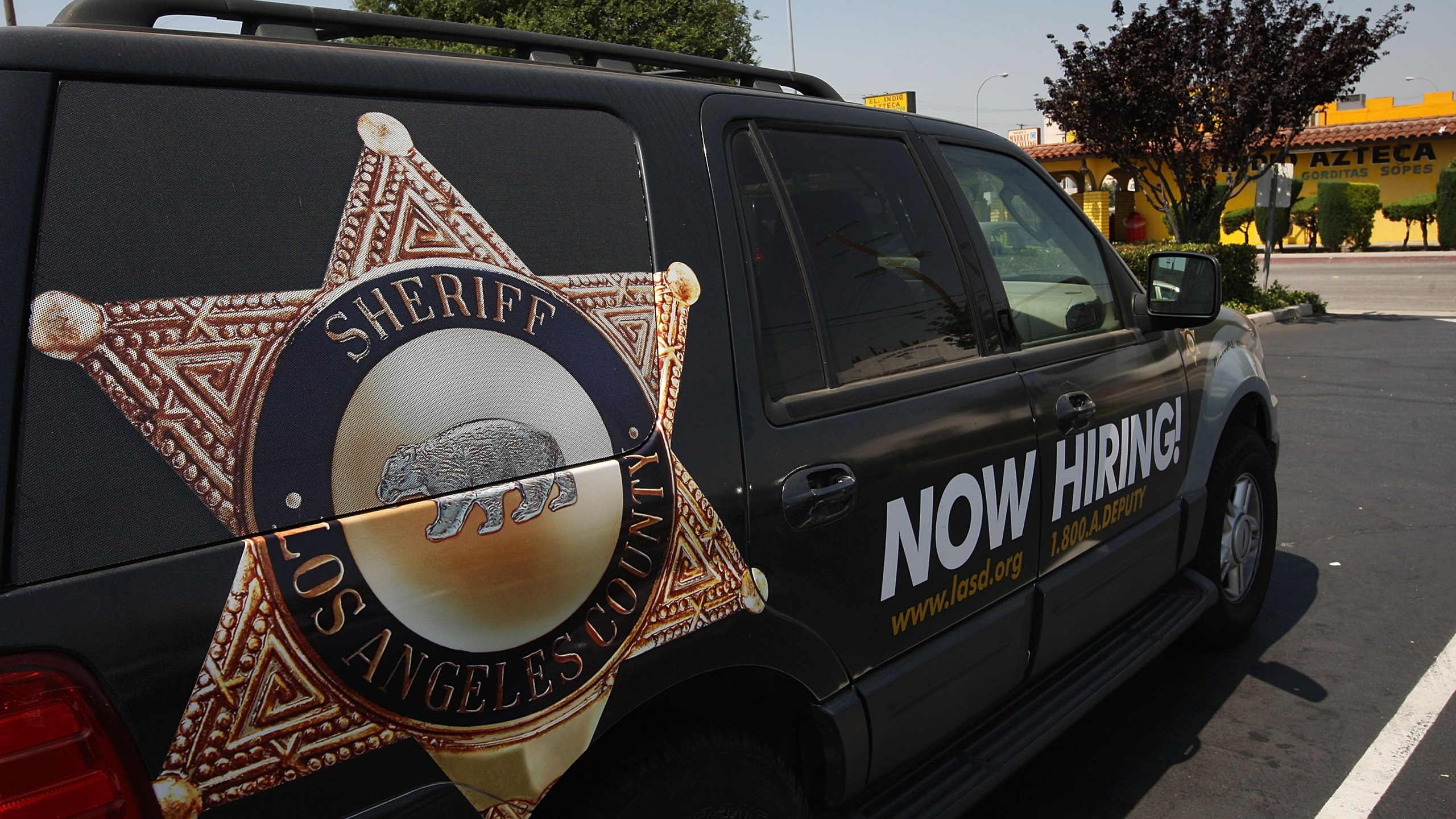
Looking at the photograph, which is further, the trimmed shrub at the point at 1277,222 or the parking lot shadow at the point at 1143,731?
the trimmed shrub at the point at 1277,222

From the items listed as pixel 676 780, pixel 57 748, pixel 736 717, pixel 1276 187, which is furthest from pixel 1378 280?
pixel 57 748

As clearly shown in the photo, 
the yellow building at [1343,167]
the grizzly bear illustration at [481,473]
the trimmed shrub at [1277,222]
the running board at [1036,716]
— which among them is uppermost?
the yellow building at [1343,167]

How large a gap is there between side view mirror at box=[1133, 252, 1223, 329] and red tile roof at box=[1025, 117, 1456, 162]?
27583 millimetres

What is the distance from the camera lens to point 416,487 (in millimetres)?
1453

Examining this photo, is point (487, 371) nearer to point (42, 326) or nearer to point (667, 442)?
point (667, 442)

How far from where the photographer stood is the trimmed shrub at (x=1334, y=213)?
28797 mm

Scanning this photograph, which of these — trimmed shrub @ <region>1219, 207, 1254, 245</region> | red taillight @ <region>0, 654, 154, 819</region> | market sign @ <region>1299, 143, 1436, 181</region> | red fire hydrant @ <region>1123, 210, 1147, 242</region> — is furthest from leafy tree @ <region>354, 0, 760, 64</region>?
red taillight @ <region>0, 654, 154, 819</region>

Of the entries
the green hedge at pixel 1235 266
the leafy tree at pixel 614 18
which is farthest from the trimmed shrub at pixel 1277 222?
the leafy tree at pixel 614 18

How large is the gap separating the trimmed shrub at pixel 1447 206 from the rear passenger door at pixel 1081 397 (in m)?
29.6

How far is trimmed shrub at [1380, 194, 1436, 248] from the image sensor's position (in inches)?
1115

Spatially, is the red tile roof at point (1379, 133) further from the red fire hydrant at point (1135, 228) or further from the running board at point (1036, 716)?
the running board at point (1036, 716)

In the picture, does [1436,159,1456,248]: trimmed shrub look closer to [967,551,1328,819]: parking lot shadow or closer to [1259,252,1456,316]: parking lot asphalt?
[1259,252,1456,316]: parking lot asphalt

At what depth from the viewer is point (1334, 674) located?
3.88 m

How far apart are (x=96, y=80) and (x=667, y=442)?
98cm
